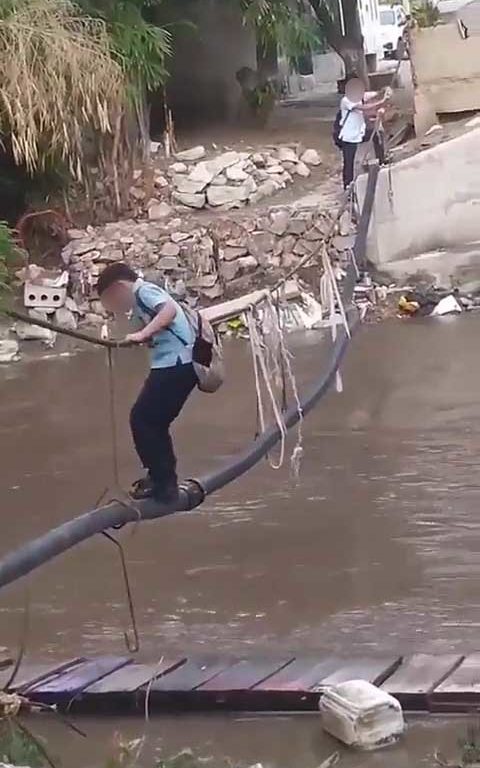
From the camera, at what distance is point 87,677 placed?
4.24m

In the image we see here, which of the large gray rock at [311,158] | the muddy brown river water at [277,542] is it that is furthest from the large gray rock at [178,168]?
the muddy brown river water at [277,542]

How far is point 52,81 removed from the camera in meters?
10.4

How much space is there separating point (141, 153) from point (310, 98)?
6216 mm

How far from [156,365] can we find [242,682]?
959mm

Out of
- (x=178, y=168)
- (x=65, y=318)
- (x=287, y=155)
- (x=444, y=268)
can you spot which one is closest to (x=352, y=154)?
(x=444, y=268)

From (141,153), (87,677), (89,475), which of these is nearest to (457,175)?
(141,153)

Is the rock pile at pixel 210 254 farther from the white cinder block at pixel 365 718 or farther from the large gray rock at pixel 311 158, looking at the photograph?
the white cinder block at pixel 365 718

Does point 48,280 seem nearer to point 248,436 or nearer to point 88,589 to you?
point 248,436

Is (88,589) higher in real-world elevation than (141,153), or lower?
lower

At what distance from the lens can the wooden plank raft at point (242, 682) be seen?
12.7 ft

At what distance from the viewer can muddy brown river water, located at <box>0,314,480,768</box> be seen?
173 inches

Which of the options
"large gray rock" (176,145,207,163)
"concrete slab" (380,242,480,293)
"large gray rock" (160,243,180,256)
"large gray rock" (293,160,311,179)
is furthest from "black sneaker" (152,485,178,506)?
"large gray rock" (176,145,207,163)

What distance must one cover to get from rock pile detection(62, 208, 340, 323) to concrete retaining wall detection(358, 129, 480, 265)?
47 centimetres

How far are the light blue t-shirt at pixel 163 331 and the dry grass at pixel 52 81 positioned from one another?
673 centimetres
